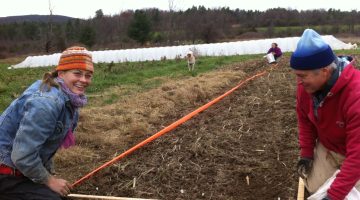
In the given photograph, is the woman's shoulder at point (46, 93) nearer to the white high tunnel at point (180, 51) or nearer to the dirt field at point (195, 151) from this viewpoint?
the dirt field at point (195, 151)

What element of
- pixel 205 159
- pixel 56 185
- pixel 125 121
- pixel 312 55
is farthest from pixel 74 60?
pixel 125 121

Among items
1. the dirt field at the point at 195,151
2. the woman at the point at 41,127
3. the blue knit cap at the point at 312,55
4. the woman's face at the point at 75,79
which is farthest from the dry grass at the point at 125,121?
the blue knit cap at the point at 312,55

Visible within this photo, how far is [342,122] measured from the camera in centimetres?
262

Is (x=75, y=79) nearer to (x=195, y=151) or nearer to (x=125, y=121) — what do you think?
(x=195, y=151)

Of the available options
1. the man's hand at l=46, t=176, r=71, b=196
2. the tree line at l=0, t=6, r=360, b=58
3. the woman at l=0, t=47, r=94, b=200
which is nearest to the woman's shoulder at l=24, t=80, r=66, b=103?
the woman at l=0, t=47, r=94, b=200

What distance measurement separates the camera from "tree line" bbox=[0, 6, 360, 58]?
4656 centimetres

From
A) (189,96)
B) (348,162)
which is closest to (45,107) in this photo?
(348,162)

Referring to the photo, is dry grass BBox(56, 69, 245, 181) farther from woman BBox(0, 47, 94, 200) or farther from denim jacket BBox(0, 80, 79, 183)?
denim jacket BBox(0, 80, 79, 183)

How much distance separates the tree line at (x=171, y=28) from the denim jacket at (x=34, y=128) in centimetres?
3986

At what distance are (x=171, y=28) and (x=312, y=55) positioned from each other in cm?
5535

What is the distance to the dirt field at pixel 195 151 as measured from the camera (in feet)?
14.4

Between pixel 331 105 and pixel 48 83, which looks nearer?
pixel 331 105

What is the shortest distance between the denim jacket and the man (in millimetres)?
1553

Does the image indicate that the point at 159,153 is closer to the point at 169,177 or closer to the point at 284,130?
the point at 169,177
